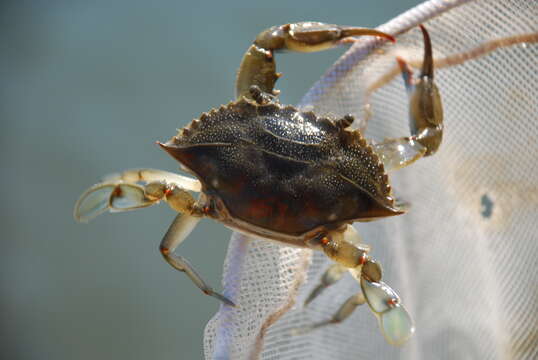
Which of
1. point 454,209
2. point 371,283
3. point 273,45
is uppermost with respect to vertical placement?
point 273,45

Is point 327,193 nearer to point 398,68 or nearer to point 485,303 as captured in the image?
point 398,68

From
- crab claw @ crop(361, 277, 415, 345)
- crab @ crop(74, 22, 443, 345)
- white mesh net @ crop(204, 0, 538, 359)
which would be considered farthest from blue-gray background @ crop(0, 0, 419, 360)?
crab claw @ crop(361, 277, 415, 345)

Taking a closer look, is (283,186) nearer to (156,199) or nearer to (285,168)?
(285,168)

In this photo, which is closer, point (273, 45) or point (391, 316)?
point (391, 316)

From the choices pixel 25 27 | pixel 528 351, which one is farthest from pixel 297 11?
pixel 528 351

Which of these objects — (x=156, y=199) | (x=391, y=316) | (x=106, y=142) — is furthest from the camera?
(x=106, y=142)

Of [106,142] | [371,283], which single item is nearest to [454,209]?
[371,283]

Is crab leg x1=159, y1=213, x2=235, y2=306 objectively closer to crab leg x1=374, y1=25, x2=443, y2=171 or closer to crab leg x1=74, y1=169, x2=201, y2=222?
crab leg x1=74, y1=169, x2=201, y2=222

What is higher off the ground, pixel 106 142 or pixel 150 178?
pixel 150 178
